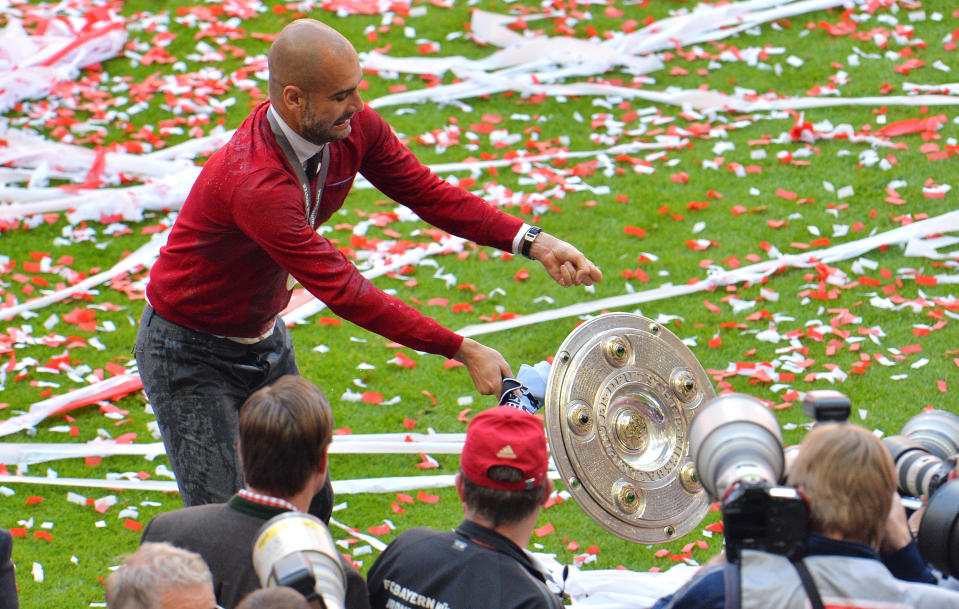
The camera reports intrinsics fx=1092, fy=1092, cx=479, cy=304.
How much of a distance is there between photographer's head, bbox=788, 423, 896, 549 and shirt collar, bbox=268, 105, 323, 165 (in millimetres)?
2109

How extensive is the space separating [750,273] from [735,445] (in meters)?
4.52

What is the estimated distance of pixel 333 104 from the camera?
145 inches

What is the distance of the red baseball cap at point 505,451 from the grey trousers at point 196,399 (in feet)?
4.39

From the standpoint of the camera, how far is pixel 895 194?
24.5 ft

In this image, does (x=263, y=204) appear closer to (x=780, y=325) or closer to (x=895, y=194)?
(x=780, y=325)

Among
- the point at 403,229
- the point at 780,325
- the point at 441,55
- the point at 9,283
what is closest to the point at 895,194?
the point at 780,325

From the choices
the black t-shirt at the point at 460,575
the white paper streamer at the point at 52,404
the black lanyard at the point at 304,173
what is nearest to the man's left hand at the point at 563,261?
the black lanyard at the point at 304,173

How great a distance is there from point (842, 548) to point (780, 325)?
4.07m

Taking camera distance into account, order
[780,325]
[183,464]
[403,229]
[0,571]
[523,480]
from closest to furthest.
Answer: [523,480]
[0,571]
[183,464]
[780,325]
[403,229]

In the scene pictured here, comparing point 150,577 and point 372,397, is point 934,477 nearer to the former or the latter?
point 150,577

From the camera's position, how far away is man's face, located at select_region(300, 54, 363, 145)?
366 cm

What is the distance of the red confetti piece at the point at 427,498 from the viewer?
17.4 feet

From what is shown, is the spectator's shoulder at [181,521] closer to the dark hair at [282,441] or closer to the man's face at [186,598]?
the dark hair at [282,441]

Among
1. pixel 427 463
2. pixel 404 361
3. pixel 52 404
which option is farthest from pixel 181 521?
pixel 404 361
